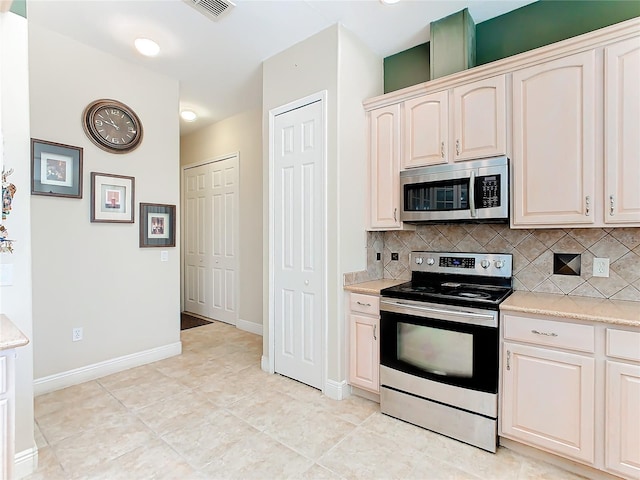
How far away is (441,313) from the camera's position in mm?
2184

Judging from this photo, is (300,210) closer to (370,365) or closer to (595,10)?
(370,365)

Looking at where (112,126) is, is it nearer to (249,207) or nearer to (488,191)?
(249,207)

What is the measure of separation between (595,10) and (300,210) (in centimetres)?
248

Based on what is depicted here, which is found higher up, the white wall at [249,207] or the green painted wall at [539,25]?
the green painted wall at [539,25]

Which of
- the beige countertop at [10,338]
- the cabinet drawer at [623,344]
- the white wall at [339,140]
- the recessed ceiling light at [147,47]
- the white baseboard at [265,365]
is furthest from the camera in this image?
the white baseboard at [265,365]

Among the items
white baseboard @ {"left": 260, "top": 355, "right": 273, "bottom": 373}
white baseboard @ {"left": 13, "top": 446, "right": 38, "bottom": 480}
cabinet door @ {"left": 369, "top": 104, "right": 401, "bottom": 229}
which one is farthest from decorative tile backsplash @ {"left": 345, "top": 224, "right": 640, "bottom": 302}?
white baseboard @ {"left": 13, "top": 446, "right": 38, "bottom": 480}

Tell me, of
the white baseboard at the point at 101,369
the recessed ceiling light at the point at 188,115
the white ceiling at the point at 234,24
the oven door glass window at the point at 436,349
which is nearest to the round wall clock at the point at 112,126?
the white ceiling at the point at 234,24

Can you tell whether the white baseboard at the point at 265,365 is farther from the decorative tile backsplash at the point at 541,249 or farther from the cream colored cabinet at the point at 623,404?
the cream colored cabinet at the point at 623,404

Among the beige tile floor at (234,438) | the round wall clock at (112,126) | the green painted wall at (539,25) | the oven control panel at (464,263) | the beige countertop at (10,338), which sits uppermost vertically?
the green painted wall at (539,25)

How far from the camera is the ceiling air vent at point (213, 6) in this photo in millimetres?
2395

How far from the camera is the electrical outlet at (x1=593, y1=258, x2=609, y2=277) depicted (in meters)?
2.16

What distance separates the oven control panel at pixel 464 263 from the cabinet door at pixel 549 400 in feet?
2.26

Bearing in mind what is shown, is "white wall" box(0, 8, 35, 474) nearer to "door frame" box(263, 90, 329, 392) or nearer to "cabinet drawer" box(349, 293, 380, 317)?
"door frame" box(263, 90, 329, 392)

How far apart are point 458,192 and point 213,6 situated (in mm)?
2247
